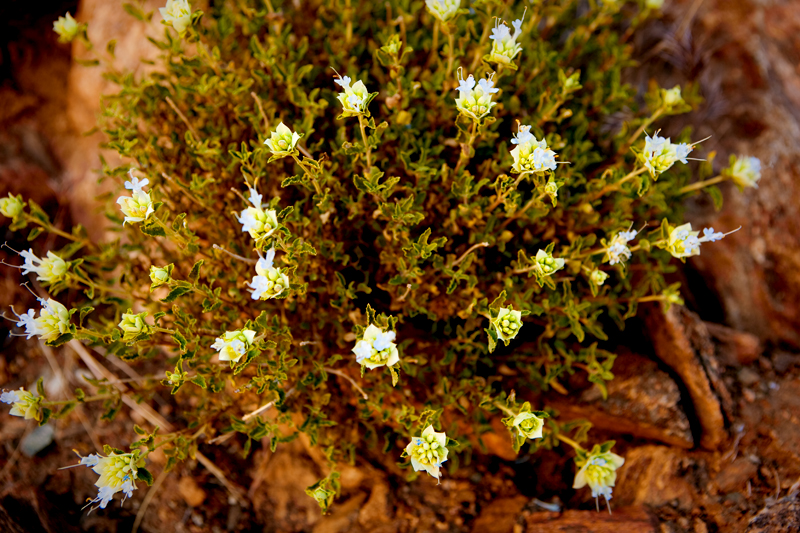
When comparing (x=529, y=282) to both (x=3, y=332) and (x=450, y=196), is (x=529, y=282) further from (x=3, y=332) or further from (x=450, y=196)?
(x=3, y=332)

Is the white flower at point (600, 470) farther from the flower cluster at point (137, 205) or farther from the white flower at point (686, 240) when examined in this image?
the flower cluster at point (137, 205)

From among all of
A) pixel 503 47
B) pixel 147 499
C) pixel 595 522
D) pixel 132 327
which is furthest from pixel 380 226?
pixel 147 499

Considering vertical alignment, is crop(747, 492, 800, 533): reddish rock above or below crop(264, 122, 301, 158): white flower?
below

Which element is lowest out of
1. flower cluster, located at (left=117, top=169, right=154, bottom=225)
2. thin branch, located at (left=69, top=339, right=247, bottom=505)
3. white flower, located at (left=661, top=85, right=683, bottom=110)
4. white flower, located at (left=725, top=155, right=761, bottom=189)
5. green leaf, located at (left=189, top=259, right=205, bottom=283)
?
thin branch, located at (left=69, top=339, right=247, bottom=505)

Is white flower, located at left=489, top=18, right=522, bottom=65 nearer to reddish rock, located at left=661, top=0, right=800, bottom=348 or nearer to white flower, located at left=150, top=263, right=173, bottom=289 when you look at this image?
white flower, located at left=150, top=263, right=173, bottom=289

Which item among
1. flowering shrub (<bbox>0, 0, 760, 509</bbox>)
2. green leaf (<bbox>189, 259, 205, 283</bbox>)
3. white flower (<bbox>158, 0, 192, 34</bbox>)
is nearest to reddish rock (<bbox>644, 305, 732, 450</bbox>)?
flowering shrub (<bbox>0, 0, 760, 509</bbox>)

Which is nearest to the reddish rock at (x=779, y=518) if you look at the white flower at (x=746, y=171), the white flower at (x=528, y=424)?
the white flower at (x=528, y=424)
